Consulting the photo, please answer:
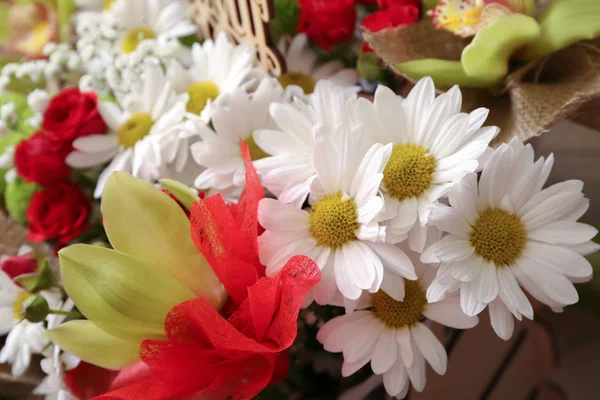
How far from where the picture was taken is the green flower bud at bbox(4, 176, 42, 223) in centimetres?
61

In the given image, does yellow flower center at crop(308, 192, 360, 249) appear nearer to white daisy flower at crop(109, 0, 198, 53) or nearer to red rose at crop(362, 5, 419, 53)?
red rose at crop(362, 5, 419, 53)

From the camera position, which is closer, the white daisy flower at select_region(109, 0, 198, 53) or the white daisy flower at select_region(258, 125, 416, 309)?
the white daisy flower at select_region(258, 125, 416, 309)

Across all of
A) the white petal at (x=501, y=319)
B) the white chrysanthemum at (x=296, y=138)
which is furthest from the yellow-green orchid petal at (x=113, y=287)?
the white petal at (x=501, y=319)

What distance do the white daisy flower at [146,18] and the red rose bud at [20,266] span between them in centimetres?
34

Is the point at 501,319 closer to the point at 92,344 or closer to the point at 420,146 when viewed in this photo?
the point at 420,146

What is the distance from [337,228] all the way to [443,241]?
7 cm

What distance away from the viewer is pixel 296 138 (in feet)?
1.28

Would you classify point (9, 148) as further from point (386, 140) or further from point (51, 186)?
point (386, 140)

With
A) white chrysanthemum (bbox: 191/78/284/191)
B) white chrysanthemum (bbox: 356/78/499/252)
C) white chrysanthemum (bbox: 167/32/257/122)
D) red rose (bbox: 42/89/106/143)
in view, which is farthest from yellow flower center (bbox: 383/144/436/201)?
red rose (bbox: 42/89/106/143)

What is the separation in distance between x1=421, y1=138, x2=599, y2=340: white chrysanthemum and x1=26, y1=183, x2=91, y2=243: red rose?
1.43ft

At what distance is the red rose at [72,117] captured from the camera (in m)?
0.58

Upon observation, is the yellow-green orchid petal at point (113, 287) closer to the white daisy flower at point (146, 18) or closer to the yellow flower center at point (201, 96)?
the yellow flower center at point (201, 96)

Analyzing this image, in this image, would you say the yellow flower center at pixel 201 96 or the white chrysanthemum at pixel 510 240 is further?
the yellow flower center at pixel 201 96

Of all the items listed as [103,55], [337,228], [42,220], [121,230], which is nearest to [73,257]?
[121,230]
